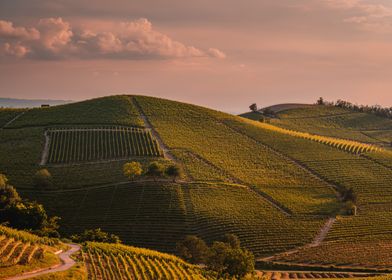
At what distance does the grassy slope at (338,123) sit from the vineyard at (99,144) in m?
64.2

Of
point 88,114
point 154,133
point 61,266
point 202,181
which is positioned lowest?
point 61,266

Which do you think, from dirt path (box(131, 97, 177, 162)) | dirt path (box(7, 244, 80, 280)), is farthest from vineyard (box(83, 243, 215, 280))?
dirt path (box(131, 97, 177, 162))

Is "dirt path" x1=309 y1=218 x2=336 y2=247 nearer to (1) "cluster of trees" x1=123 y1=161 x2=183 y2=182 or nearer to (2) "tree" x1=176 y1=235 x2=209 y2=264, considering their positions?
(2) "tree" x1=176 y1=235 x2=209 y2=264

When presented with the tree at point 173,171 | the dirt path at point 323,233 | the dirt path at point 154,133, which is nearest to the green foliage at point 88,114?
the dirt path at point 154,133

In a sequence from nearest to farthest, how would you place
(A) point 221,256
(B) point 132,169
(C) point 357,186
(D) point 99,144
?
(A) point 221,256 < (B) point 132,169 < (C) point 357,186 < (D) point 99,144

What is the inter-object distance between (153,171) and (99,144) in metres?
23.8

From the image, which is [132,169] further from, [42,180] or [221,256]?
[221,256]

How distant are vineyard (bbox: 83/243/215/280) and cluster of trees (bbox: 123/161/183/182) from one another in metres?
30.5

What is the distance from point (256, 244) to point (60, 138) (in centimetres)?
5471

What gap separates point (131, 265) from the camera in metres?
47.9

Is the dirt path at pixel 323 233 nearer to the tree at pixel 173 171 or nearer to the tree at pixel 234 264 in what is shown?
the tree at pixel 234 264

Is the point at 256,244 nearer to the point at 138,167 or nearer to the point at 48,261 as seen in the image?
the point at 138,167

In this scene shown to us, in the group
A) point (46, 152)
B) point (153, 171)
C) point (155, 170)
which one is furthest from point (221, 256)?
point (46, 152)

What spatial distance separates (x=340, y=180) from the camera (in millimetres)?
98938
